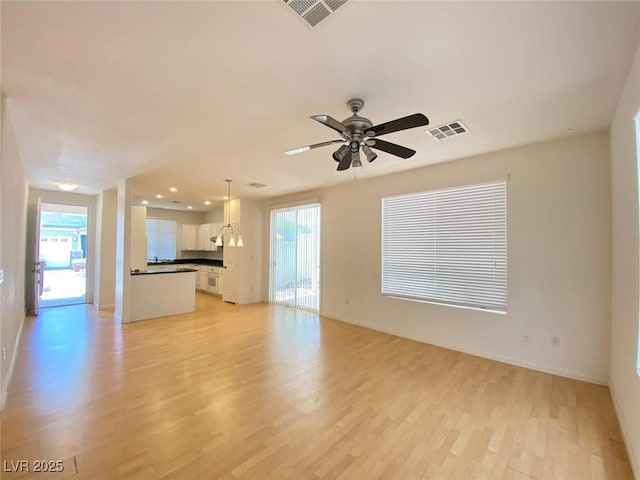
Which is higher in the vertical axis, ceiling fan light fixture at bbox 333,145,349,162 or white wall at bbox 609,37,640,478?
ceiling fan light fixture at bbox 333,145,349,162

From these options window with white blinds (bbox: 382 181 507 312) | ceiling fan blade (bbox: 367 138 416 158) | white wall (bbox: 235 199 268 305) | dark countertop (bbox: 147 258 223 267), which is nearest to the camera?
ceiling fan blade (bbox: 367 138 416 158)

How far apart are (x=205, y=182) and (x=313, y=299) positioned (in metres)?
3.39

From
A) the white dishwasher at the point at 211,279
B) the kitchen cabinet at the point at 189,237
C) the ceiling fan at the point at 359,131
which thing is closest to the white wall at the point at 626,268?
the ceiling fan at the point at 359,131

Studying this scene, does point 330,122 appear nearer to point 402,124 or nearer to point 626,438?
point 402,124

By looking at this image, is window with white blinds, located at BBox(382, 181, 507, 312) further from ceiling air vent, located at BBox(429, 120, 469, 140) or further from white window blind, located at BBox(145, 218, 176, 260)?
white window blind, located at BBox(145, 218, 176, 260)

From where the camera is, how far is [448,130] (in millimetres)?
3109

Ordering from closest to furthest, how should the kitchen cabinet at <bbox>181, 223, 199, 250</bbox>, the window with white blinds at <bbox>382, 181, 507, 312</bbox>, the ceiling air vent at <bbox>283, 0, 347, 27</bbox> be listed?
the ceiling air vent at <bbox>283, 0, 347, 27</bbox> → the window with white blinds at <bbox>382, 181, 507, 312</bbox> → the kitchen cabinet at <bbox>181, 223, 199, 250</bbox>

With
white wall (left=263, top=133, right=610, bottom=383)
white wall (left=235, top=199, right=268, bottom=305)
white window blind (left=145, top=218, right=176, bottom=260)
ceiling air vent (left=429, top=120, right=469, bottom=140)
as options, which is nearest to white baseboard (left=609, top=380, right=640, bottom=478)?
white wall (left=263, top=133, right=610, bottom=383)

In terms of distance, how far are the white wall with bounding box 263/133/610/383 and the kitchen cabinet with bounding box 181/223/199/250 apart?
795 centimetres

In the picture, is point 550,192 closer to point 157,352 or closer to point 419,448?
point 419,448

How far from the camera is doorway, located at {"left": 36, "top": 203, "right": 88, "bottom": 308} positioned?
677 centimetres

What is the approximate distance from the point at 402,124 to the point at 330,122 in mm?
541

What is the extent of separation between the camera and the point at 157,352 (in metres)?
3.90

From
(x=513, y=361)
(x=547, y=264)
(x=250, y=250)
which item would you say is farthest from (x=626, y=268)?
(x=250, y=250)
